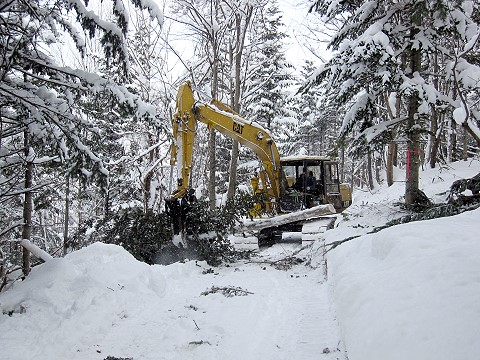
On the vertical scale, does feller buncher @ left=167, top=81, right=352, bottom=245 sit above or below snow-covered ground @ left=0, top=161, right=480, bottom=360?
above

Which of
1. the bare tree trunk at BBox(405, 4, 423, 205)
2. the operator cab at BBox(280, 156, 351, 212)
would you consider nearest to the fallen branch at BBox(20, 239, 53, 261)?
the bare tree trunk at BBox(405, 4, 423, 205)

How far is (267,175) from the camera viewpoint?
37.7 feet

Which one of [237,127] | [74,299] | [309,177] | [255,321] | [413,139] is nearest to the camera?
[255,321]

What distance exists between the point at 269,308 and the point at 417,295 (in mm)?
2766

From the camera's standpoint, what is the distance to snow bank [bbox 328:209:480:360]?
2123mm

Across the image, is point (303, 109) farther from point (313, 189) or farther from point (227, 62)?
point (313, 189)

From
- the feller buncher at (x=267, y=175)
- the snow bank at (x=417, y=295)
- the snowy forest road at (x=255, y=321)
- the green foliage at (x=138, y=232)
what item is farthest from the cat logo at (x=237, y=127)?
the snow bank at (x=417, y=295)

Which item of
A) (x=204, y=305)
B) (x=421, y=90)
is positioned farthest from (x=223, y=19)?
(x=204, y=305)

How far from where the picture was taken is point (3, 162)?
5.83 meters

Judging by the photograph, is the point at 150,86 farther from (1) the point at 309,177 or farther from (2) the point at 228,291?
(2) the point at 228,291

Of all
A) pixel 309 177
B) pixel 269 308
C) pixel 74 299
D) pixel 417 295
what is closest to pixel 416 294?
pixel 417 295

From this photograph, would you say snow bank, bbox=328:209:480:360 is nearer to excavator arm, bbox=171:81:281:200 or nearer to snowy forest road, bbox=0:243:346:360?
snowy forest road, bbox=0:243:346:360

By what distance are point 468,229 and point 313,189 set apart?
8.96 metres

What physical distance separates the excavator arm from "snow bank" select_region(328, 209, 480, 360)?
527 cm
